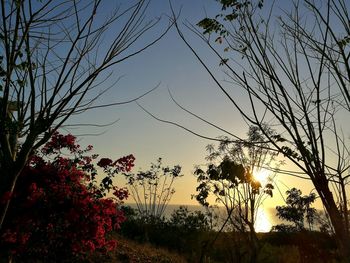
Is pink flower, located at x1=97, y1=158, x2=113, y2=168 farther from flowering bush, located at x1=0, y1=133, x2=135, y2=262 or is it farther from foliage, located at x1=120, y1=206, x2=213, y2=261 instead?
foliage, located at x1=120, y1=206, x2=213, y2=261

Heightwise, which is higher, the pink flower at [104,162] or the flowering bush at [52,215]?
the pink flower at [104,162]

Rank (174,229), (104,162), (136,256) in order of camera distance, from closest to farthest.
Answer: (104,162), (136,256), (174,229)

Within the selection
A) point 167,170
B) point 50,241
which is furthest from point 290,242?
point 50,241

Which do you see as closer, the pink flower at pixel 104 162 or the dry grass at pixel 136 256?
the pink flower at pixel 104 162

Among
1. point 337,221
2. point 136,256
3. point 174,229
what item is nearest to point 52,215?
point 136,256

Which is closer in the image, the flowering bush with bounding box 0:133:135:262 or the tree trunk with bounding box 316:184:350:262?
the tree trunk with bounding box 316:184:350:262

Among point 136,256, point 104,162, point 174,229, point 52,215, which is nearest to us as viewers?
point 52,215

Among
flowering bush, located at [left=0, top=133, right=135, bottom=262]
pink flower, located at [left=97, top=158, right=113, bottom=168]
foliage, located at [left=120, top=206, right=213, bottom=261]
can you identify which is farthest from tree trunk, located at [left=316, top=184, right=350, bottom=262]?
foliage, located at [left=120, top=206, right=213, bottom=261]

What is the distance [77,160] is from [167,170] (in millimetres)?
11551

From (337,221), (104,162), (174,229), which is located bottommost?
(337,221)

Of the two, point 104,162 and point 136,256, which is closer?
point 104,162

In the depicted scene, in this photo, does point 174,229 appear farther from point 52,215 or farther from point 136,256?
point 52,215

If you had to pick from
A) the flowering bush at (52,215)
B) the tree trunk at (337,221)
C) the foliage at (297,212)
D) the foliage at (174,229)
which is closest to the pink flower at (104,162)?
the flowering bush at (52,215)

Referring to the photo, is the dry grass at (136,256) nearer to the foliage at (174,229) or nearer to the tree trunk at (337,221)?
the foliage at (174,229)
